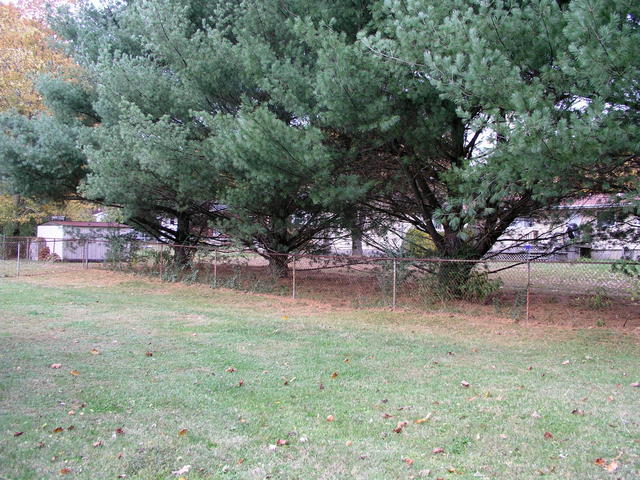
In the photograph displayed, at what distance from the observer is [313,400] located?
16.3 ft

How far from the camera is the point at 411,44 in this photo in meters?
7.86

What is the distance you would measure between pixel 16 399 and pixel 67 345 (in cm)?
246

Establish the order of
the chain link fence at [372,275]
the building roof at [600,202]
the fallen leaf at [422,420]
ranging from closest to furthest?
the fallen leaf at [422,420]
the building roof at [600,202]
the chain link fence at [372,275]

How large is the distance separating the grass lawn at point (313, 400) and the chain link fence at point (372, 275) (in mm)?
2312

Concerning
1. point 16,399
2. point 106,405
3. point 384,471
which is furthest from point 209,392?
point 384,471

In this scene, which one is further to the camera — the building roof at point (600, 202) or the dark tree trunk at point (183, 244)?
the dark tree trunk at point (183, 244)

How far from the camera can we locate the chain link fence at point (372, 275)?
447 inches

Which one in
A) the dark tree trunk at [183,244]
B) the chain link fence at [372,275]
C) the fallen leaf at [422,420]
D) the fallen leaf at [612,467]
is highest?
the dark tree trunk at [183,244]

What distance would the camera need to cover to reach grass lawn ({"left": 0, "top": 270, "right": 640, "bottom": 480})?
357 cm

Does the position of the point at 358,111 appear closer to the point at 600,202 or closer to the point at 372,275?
the point at 600,202

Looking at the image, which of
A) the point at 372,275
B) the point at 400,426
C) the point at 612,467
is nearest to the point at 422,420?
the point at 400,426

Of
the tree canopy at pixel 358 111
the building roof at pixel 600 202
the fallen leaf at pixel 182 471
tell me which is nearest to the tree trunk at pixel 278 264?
the tree canopy at pixel 358 111

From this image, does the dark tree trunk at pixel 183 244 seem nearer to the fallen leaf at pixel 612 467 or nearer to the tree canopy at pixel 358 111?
the tree canopy at pixel 358 111

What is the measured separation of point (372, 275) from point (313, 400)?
30.0ft
